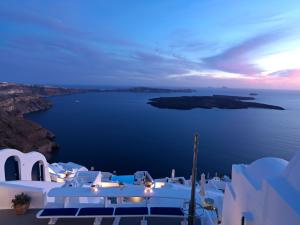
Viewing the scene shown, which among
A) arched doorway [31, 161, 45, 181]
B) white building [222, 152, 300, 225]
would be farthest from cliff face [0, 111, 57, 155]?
white building [222, 152, 300, 225]

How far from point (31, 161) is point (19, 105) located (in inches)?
2800

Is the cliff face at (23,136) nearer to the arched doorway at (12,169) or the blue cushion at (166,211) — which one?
the arched doorway at (12,169)

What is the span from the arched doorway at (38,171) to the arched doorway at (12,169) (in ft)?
3.01

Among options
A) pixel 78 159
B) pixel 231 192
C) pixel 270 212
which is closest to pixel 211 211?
pixel 231 192

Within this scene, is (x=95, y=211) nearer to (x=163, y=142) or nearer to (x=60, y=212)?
(x=60, y=212)

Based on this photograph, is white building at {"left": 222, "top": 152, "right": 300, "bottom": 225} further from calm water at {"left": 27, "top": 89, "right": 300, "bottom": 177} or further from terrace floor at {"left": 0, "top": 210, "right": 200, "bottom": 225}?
calm water at {"left": 27, "top": 89, "right": 300, "bottom": 177}

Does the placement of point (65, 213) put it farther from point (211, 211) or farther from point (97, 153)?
point (97, 153)

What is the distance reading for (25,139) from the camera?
36.5 metres

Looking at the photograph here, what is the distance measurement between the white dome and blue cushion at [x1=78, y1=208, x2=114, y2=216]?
2952 millimetres

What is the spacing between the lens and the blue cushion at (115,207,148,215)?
5.89 meters

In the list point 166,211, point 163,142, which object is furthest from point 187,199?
point 163,142

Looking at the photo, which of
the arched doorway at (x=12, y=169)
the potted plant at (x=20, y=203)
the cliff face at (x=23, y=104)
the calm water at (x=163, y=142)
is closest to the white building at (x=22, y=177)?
the arched doorway at (x=12, y=169)

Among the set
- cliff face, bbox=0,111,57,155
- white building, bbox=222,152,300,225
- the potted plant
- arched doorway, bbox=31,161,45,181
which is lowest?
cliff face, bbox=0,111,57,155

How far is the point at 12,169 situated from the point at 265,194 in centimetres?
808
